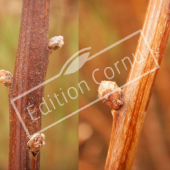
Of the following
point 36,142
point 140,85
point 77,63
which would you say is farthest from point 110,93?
point 77,63

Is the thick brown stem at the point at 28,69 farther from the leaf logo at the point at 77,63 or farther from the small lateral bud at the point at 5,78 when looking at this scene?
the leaf logo at the point at 77,63

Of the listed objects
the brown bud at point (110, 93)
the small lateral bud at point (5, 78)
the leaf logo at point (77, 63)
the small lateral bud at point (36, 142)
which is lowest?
the small lateral bud at point (36, 142)

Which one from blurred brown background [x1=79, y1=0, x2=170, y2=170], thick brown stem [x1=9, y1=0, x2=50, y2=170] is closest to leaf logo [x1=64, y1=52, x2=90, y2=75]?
blurred brown background [x1=79, y1=0, x2=170, y2=170]

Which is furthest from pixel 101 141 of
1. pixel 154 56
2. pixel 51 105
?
pixel 154 56

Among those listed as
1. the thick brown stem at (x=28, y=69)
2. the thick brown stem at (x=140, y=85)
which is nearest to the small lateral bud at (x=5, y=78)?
the thick brown stem at (x=28, y=69)

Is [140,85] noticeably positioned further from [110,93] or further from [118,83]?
[118,83]

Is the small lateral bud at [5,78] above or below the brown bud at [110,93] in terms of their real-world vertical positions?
above
